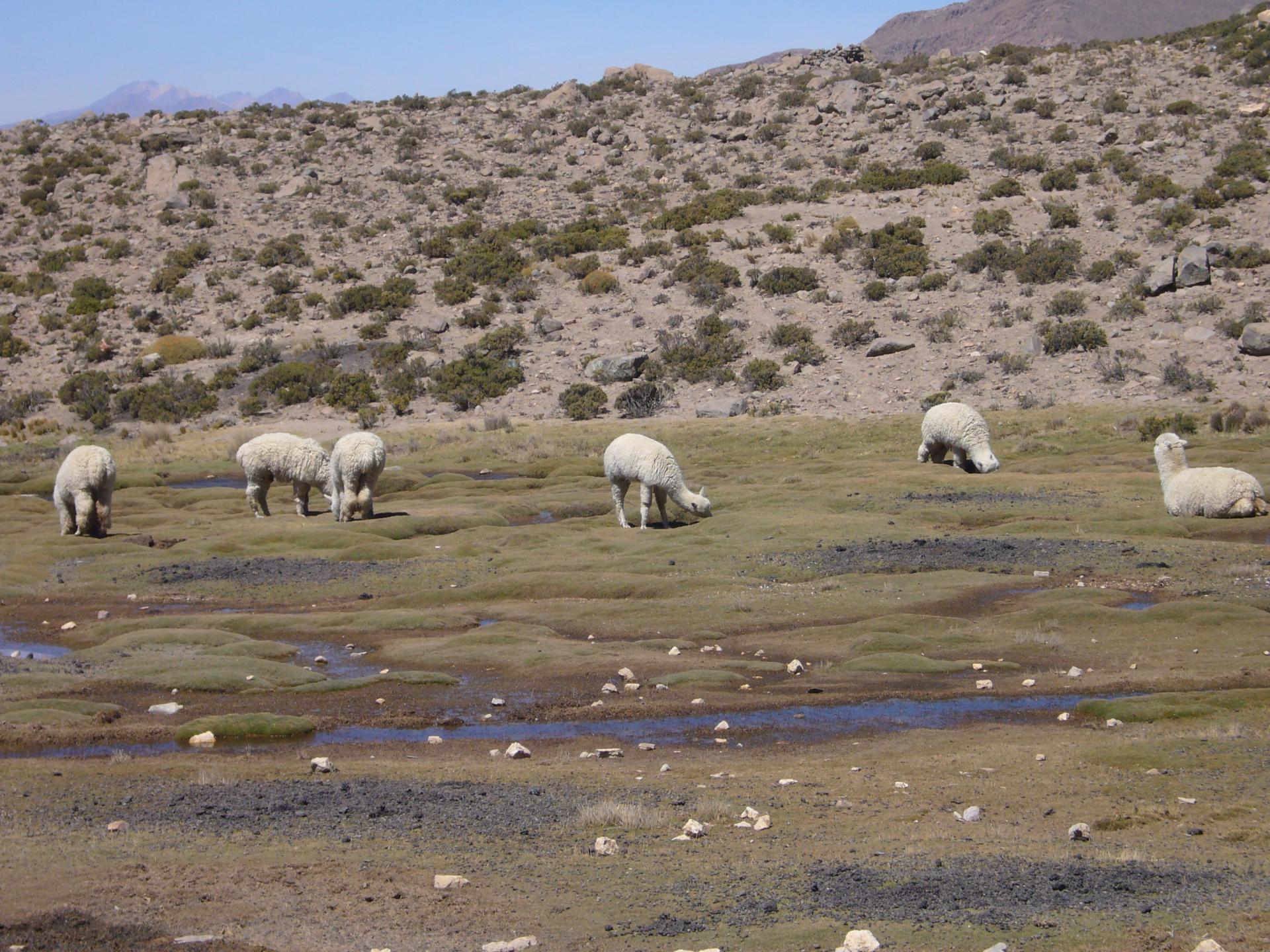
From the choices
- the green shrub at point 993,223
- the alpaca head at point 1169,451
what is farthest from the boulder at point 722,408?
the alpaca head at point 1169,451

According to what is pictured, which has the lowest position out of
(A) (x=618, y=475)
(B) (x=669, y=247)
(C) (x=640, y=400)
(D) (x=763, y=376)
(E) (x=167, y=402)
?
(A) (x=618, y=475)

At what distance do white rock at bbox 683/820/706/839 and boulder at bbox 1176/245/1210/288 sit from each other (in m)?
50.5

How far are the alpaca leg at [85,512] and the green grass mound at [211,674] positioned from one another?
37.8 ft

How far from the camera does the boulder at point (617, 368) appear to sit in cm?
5541

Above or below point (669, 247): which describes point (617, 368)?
below

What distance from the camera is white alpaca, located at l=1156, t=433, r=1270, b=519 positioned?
2583 cm

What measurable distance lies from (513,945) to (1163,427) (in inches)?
1374

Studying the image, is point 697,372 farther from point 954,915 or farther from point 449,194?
point 954,915

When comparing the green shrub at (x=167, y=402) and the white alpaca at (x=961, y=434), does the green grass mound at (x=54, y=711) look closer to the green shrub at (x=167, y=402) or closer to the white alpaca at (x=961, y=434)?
the white alpaca at (x=961, y=434)

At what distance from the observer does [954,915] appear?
849 centimetres

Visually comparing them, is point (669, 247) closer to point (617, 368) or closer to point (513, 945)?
point (617, 368)

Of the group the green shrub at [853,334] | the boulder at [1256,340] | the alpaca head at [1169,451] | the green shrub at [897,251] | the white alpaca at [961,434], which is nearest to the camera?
the alpaca head at [1169,451]

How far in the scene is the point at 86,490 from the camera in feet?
95.8

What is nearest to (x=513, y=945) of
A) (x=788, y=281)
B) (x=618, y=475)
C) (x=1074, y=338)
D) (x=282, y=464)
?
(x=618, y=475)
